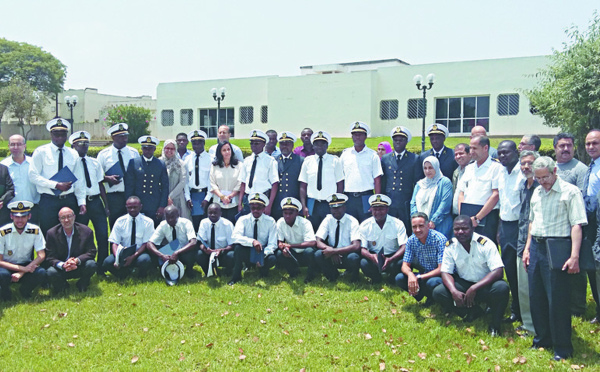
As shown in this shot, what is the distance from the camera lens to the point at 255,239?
8.37 m

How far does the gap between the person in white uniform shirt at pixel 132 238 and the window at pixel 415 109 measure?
2578cm

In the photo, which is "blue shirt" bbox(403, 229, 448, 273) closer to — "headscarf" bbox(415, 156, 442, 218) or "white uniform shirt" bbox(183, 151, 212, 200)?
"headscarf" bbox(415, 156, 442, 218)

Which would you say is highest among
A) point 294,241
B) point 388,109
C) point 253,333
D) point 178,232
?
point 388,109

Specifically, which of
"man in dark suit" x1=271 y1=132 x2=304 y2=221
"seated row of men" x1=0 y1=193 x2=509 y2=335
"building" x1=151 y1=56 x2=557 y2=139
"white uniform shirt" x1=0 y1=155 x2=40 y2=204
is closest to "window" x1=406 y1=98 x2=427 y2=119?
"building" x1=151 y1=56 x2=557 y2=139

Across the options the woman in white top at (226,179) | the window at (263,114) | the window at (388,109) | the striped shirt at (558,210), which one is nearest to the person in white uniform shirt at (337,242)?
the woman in white top at (226,179)

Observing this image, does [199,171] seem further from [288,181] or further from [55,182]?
[55,182]

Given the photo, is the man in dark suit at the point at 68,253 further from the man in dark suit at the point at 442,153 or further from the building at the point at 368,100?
the building at the point at 368,100

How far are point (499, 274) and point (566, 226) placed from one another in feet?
3.61

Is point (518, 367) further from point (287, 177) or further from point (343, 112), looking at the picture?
point (343, 112)

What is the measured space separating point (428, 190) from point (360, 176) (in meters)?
1.27

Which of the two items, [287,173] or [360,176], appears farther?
[287,173]

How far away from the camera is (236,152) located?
31.5 ft

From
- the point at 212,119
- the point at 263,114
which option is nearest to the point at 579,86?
the point at 263,114

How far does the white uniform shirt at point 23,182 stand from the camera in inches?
318
